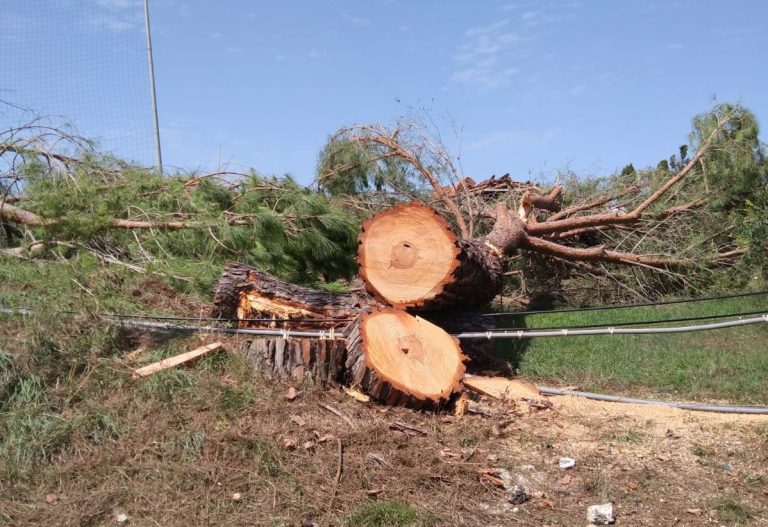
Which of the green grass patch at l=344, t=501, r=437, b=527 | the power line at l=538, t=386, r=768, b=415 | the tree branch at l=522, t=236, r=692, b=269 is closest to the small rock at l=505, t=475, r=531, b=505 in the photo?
the green grass patch at l=344, t=501, r=437, b=527

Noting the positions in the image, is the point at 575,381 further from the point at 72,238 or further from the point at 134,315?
the point at 72,238

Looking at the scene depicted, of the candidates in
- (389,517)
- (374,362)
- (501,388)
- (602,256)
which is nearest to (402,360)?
(374,362)

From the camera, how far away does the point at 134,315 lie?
197 inches

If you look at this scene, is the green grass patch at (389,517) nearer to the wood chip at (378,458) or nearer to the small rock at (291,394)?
the wood chip at (378,458)

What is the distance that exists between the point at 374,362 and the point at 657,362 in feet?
8.42

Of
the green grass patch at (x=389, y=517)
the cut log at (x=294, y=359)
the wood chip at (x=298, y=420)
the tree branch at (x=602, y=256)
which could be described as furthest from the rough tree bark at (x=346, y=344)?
the tree branch at (x=602, y=256)

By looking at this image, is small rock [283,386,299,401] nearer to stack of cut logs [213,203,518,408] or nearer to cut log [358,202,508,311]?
stack of cut logs [213,203,518,408]

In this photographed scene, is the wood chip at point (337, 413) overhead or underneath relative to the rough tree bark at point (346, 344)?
underneath

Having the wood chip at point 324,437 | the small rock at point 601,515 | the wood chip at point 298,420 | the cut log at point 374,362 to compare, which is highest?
the cut log at point 374,362

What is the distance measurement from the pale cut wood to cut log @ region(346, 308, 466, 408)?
844 millimetres

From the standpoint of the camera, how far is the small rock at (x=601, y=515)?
3.36 m

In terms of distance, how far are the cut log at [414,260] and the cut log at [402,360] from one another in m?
0.31

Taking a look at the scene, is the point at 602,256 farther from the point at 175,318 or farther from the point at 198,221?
the point at 175,318

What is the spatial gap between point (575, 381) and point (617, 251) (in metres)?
3.09
